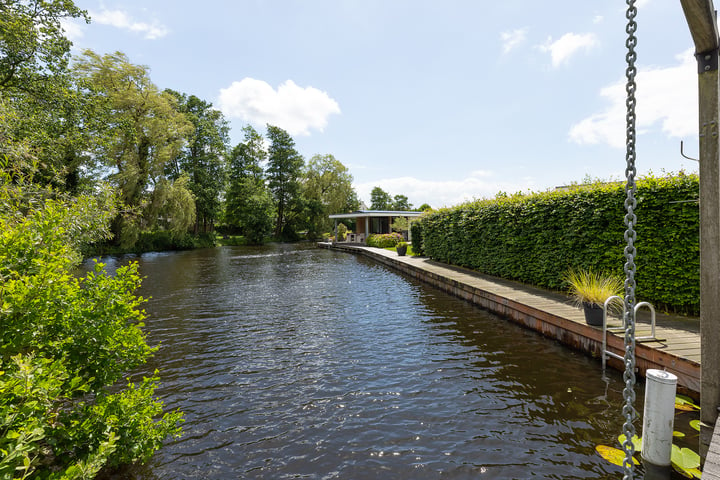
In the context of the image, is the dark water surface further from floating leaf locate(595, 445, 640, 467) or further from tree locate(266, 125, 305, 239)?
tree locate(266, 125, 305, 239)

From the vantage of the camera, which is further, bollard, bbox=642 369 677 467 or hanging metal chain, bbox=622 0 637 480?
bollard, bbox=642 369 677 467

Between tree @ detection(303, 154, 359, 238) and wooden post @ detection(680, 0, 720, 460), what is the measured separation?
4024 cm

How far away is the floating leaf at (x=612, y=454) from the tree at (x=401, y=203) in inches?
2679

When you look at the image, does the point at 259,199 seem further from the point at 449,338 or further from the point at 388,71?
the point at 449,338

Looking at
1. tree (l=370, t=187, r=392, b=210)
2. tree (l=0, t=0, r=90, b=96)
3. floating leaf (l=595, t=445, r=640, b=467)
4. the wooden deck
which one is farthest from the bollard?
tree (l=370, t=187, r=392, b=210)

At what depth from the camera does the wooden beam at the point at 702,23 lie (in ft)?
8.98

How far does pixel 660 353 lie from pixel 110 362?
223 inches

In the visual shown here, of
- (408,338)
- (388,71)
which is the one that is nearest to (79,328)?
(408,338)

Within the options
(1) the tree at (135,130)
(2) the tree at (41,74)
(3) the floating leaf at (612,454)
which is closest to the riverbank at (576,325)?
(3) the floating leaf at (612,454)

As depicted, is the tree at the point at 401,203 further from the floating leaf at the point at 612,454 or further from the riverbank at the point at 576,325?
the floating leaf at the point at 612,454

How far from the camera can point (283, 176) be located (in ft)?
142

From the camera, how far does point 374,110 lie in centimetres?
1622

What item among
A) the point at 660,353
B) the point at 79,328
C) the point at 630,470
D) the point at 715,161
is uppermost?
the point at 715,161

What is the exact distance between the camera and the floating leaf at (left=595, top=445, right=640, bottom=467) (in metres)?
2.89
